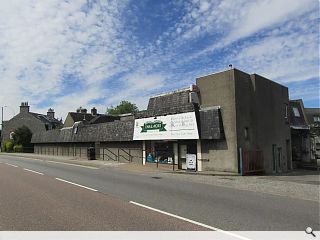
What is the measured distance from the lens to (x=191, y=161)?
83.0 feet

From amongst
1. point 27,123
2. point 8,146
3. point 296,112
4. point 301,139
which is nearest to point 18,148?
point 8,146

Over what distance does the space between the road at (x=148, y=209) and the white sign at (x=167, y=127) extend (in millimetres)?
10669

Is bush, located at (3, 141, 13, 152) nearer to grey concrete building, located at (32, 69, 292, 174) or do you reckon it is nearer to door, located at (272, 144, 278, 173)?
grey concrete building, located at (32, 69, 292, 174)

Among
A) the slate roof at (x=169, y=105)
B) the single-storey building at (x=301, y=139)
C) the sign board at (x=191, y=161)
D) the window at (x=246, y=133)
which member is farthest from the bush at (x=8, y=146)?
the window at (x=246, y=133)

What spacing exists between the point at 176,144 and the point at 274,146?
25.2ft

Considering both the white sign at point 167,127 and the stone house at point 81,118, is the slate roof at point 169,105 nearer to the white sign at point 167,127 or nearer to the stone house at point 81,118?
the white sign at point 167,127

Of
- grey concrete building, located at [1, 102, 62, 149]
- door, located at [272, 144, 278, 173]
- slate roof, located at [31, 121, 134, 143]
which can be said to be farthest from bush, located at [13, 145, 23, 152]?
door, located at [272, 144, 278, 173]

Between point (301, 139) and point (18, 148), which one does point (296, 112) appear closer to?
point (301, 139)

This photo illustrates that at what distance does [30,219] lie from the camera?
28.6 ft

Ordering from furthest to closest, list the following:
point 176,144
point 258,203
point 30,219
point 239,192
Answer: point 176,144 < point 239,192 < point 258,203 < point 30,219

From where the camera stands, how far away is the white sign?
24.9 m

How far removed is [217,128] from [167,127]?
4.45m

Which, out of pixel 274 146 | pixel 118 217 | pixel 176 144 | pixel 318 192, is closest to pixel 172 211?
pixel 118 217
